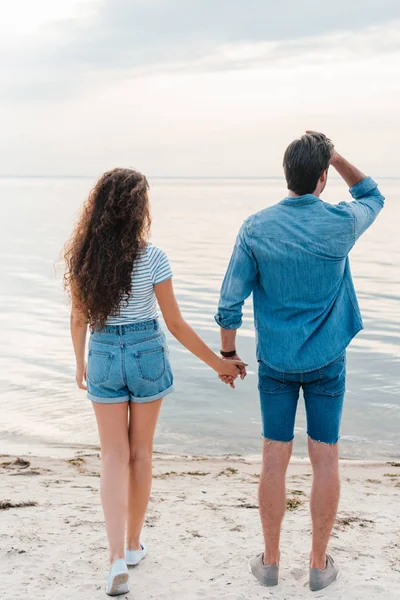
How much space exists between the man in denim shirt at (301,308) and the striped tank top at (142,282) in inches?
13.8

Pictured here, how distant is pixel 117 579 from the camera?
382 cm

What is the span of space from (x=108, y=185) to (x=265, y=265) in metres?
0.88

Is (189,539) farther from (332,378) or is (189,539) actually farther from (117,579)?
(332,378)

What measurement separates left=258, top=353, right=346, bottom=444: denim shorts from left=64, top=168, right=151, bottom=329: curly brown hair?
0.85m

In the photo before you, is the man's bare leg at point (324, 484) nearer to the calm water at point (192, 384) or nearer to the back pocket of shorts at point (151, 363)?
the back pocket of shorts at point (151, 363)

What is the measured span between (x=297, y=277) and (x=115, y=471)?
1.38 meters

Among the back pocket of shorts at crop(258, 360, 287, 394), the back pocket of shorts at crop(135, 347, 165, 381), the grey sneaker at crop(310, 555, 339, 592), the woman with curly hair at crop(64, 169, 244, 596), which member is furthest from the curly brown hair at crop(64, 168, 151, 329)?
the grey sneaker at crop(310, 555, 339, 592)

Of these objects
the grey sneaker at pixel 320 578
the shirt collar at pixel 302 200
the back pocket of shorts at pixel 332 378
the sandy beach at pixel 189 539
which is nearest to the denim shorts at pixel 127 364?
the back pocket of shorts at pixel 332 378

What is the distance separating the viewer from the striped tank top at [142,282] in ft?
12.3

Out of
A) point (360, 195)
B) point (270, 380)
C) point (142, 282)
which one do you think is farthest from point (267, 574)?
point (360, 195)

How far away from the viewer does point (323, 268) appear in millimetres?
3680

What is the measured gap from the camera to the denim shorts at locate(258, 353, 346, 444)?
12.3 ft

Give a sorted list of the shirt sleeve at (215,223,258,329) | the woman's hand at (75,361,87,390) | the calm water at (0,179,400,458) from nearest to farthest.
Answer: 1. the shirt sleeve at (215,223,258,329)
2. the woman's hand at (75,361,87,390)
3. the calm water at (0,179,400,458)

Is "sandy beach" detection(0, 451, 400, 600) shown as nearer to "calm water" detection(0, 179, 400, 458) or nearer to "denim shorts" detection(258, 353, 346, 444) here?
"denim shorts" detection(258, 353, 346, 444)
